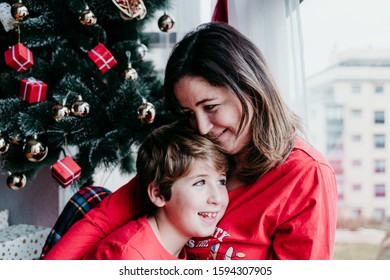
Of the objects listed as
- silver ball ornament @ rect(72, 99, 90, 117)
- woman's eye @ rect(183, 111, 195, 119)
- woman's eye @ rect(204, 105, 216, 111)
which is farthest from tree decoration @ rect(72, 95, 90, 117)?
woman's eye @ rect(204, 105, 216, 111)

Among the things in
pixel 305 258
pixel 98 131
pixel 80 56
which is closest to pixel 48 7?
pixel 80 56

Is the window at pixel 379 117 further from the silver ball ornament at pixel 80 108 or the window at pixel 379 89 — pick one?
the silver ball ornament at pixel 80 108

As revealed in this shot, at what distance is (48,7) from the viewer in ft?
4.33

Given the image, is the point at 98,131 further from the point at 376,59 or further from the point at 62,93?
the point at 376,59

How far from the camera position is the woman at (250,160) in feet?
2.92

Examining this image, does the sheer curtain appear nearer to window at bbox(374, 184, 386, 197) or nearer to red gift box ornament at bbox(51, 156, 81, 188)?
window at bbox(374, 184, 386, 197)

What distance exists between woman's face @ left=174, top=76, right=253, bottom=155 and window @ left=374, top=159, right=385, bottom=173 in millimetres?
501

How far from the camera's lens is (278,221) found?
36.1 inches

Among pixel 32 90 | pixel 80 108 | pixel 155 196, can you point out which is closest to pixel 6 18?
pixel 32 90

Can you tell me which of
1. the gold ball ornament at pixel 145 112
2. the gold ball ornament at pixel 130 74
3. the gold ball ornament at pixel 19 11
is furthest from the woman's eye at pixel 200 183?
the gold ball ornament at pixel 19 11

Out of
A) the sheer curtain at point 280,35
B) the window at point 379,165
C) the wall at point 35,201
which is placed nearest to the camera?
the sheer curtain at point 280,35

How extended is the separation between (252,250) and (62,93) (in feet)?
2.35

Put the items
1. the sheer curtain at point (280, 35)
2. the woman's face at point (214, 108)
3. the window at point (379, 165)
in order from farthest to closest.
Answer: the window at point (379, 165), the sheer curtain at point (280, 35), the woman's face at point (214, 108)

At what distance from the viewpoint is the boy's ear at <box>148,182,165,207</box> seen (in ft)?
3.44
